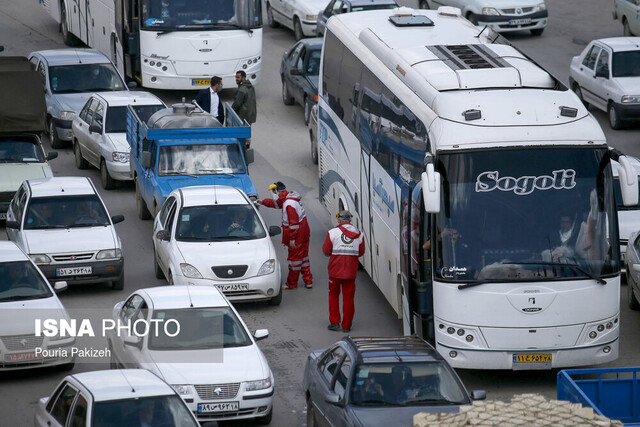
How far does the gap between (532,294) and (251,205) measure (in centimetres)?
598

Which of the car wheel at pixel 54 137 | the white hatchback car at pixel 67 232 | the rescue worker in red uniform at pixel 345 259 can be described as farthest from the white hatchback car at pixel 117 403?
the car wheel at pixel 54 137

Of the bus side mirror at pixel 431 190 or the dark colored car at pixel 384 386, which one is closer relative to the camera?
the dark colored car at pixel 384 386

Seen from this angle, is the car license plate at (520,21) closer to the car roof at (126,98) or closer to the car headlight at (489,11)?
the car headlight at (489,11)

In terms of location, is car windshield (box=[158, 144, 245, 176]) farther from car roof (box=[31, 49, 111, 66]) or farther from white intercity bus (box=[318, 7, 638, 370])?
car roof (box=[31, 49, 111, 66])

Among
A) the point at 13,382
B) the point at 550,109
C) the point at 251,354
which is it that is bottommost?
the point at 13,382

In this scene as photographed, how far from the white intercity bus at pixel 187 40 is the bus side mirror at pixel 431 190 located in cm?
1564

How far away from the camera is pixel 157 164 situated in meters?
22.4

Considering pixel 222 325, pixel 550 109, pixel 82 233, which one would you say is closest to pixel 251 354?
pixel 222 325

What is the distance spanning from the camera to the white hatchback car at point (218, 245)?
1878 cm

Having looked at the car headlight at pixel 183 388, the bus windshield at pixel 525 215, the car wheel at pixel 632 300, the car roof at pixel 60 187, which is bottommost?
the car wheel at pixel 632 300

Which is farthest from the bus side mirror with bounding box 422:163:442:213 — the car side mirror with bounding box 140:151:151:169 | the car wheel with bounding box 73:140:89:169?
the car wheel with bounding box 73:140:89:169

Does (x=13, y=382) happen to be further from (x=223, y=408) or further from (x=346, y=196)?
(x=346, y=196)

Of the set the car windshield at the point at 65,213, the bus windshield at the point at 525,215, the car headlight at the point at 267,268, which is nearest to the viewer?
the bus windshield at the point at 525,215

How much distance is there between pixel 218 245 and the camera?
62.8 ft
